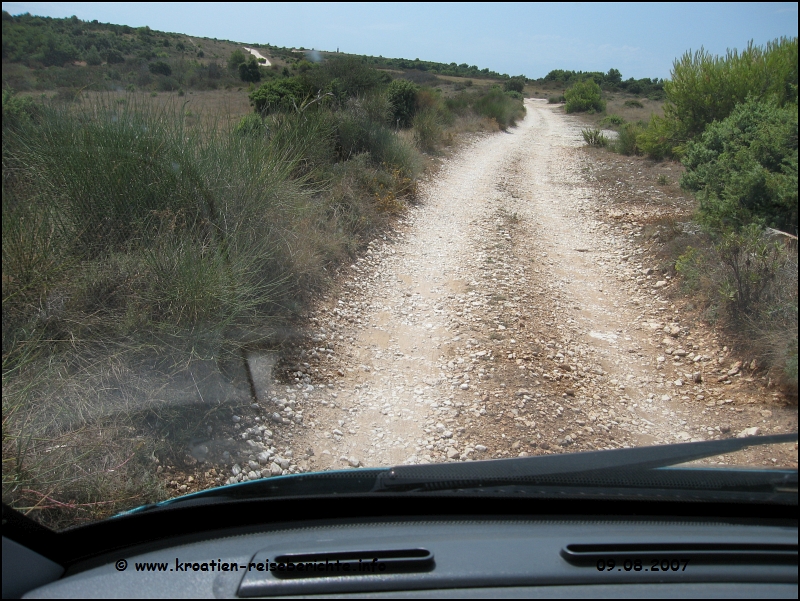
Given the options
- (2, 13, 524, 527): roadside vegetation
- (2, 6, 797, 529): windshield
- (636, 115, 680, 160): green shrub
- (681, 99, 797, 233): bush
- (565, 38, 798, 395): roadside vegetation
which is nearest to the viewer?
(2, 13, 524, 527): roadside vegetation

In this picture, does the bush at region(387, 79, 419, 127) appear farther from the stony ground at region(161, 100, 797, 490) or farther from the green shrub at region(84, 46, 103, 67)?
the green shrub at region(84, 46, 103, 67)

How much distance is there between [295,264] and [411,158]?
6.37 m

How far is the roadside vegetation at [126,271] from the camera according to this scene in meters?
3.04

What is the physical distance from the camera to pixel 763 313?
3.95 m

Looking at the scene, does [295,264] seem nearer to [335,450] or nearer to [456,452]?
[335,450]

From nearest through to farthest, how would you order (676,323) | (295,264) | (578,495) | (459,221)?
(578,495)
(676,323)
(295,264)
(459,221)

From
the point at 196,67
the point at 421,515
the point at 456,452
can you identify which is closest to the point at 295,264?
the point at 456,452

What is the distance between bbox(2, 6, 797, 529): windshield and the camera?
329 cm

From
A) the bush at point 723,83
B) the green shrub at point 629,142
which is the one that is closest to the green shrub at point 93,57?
the bush at point 723,83

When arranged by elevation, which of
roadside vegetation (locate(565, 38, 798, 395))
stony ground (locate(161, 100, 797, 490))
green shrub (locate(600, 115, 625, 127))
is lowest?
stony ground (locate(161, 100, 797, 490))

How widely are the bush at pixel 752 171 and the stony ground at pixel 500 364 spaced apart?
3.37 feet

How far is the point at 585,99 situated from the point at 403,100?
910 inches

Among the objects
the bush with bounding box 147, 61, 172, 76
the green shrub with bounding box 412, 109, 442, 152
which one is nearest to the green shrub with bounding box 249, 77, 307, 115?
the bush with bounding box 147, 61, 172, 76

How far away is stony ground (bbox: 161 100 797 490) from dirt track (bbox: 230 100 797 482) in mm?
15
